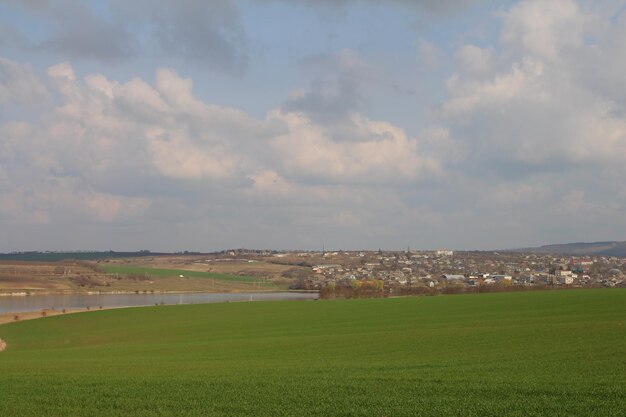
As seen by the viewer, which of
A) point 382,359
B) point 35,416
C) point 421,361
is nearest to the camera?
point 35,416

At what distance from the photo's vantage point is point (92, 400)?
57.9 feet

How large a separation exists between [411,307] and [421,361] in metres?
50.6

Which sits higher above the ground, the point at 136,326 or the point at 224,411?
the point at 224,411

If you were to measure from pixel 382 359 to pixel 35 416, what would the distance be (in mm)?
15673

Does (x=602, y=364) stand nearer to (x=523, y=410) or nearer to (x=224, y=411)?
(x=523, y=410)

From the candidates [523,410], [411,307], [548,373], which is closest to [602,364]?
[548,373]

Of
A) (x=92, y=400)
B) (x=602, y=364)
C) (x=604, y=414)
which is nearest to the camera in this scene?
(x=604, y=414)

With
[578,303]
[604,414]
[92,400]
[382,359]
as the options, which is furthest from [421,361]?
[578,303]

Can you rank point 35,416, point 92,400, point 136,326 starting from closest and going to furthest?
1. point 35,416
2. point 92,400
3. point 136,326

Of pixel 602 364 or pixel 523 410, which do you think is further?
pixel 602 364

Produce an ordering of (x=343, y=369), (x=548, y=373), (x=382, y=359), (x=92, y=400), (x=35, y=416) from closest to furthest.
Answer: (x=35, y=416), (x=92, y=400), (x=548, y=373), (x=343, y=369), (x=382, y=359)

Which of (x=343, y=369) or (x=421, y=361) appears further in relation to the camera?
(x=421, y=361)

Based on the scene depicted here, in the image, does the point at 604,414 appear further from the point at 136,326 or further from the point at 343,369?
the point at 136,326

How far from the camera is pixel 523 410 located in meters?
14.9
